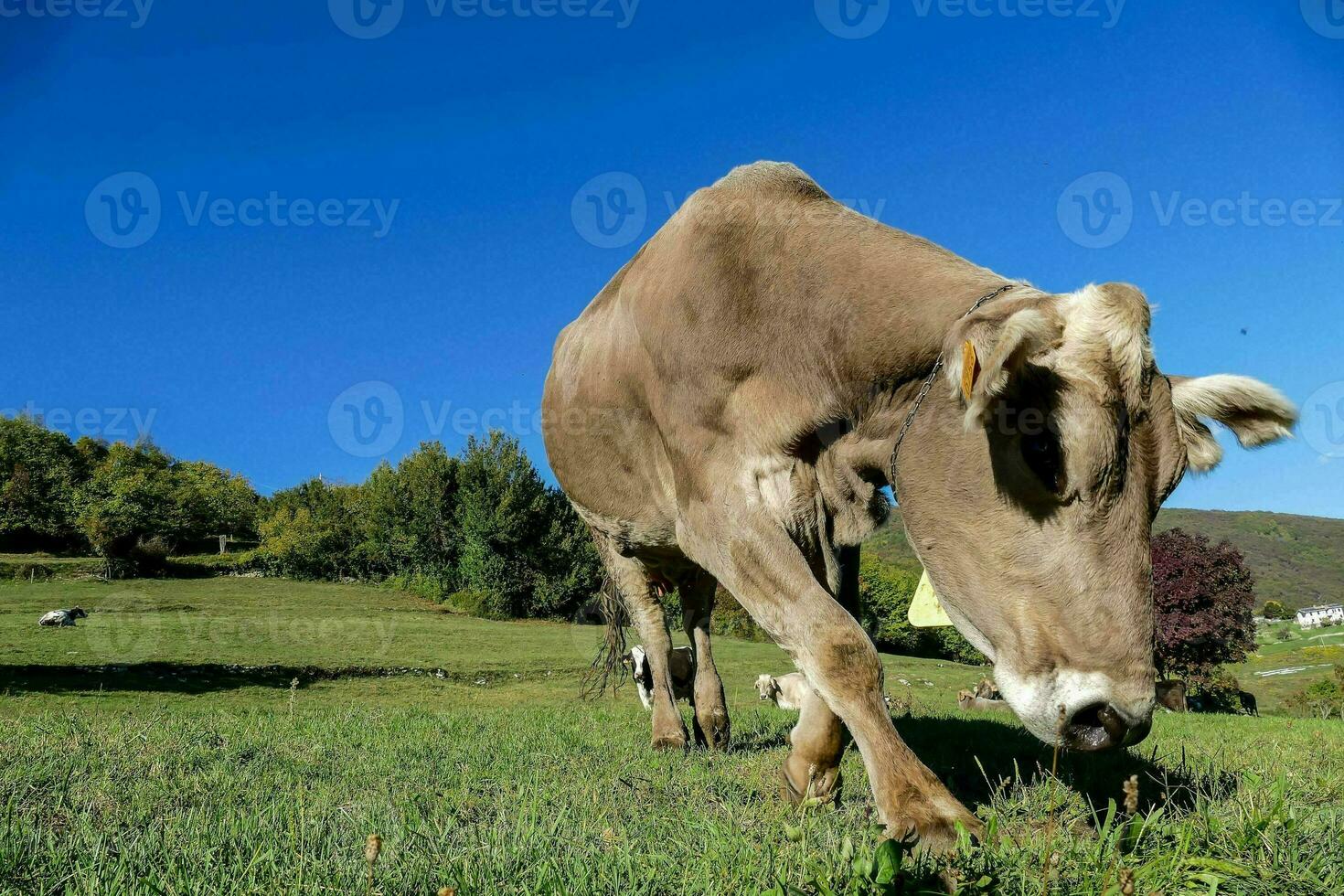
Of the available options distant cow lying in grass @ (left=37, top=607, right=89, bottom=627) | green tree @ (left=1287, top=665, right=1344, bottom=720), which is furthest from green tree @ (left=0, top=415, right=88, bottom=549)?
green tree @ (left=1287, top=665, right=1344, bottom=720)

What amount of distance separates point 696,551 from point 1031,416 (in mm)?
1741

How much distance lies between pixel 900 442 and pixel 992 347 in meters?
0.74

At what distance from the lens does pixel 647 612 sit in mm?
7516

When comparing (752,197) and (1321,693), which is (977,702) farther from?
(752,197)

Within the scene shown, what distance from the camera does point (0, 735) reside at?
5129mm

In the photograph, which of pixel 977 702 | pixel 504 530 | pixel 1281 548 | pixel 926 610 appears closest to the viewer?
pixel 926 610

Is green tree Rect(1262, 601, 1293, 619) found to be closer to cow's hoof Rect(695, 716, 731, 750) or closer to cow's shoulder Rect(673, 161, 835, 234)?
cow's hoof Rect(695, 716, 731, 750)

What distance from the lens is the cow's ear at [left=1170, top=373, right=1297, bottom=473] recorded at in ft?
10.3

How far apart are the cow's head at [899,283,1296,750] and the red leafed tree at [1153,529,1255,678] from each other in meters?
23.0

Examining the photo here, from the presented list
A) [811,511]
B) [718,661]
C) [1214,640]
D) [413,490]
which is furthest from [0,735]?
[413,490]

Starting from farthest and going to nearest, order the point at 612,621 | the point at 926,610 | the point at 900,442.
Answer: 1. the point at 612,621
2. the point at 926,610
3. the point at 900,442

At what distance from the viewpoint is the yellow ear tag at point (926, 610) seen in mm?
3660

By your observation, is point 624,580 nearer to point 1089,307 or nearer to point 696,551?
point 696,551

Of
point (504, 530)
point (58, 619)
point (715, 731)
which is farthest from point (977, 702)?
point (504, 530)
